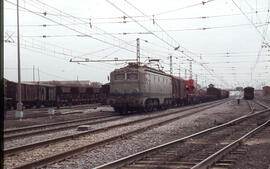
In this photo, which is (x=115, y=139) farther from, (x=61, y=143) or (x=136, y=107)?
(x=136, y=107)

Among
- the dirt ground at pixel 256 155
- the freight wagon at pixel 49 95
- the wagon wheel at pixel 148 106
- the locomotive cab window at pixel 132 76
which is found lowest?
the dirt ground at pixel 256 155

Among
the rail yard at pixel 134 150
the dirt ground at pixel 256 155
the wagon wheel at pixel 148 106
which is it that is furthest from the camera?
the wagon wheel at pixel 148 106

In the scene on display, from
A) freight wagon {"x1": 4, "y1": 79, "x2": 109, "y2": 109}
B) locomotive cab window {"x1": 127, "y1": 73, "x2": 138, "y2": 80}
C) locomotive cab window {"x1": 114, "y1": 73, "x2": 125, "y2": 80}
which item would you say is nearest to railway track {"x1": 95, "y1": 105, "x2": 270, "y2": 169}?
locomotive cab window {"x1": 127, "y1": 73, "x2": 138, "y2": 80}

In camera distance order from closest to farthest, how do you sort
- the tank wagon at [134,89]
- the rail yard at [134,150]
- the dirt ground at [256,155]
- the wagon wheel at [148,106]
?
the dirt ground at [256,155], the rail yard at [134,150], the tank wagon at [134,89], the wagon wheel at [148,106]

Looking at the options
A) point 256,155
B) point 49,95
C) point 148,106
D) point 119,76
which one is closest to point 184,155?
point 256,155

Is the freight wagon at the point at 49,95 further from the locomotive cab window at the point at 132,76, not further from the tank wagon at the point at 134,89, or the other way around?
the locomotive cab window at the point at 132,76

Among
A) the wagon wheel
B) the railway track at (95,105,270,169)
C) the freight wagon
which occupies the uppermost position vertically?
the freight wagon

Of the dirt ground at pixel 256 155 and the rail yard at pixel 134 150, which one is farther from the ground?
the rail yard at pixel 134 150

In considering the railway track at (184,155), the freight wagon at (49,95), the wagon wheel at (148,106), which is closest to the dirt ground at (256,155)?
the railway track at (184,155)

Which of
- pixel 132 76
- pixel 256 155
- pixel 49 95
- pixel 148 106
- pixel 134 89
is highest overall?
pixel 132 76

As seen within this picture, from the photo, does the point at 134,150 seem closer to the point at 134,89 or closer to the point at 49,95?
the point at 134,89

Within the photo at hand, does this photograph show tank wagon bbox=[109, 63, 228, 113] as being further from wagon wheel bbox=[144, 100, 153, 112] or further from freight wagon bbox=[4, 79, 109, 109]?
freight wagon bbox=[4, 79, 109, 109]

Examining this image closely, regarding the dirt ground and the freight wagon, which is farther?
the freight wagon

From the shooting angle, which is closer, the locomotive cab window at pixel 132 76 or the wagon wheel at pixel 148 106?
the locomotive cab window at pixel 132 76
